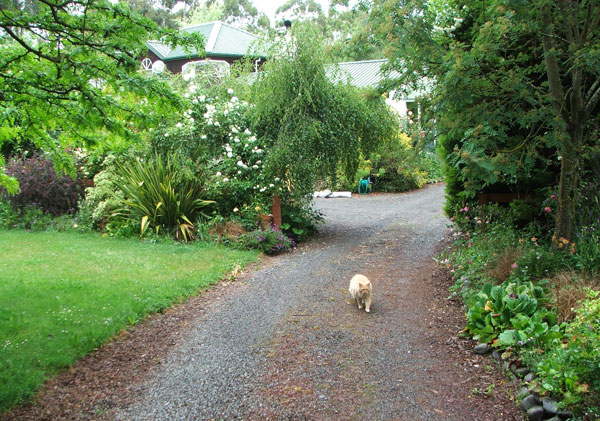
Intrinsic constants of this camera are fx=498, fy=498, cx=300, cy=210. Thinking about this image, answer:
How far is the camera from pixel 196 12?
46.2 meters

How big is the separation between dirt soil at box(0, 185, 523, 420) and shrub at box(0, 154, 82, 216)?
6.63 m

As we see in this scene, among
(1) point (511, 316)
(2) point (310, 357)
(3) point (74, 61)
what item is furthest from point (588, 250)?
(3) point (74, 61)

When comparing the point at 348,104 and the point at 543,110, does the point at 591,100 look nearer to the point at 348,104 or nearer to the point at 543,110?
the point at 543,110

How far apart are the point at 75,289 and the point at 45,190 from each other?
637 cm

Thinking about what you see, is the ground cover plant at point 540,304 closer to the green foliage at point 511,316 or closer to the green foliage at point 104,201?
the green foliage at point 511,316

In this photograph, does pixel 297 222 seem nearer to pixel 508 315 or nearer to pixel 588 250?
pixel 588 250

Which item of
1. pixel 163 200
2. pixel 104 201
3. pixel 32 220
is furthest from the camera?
pixel 32 220

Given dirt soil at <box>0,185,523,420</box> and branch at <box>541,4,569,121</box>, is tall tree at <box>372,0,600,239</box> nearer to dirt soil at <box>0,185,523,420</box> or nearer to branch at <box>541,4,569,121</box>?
branch at <box>541,4,569,121</box>

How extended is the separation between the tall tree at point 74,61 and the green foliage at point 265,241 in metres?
4.72

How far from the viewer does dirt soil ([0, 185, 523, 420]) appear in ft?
12.0

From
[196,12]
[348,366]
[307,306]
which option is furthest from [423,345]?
[196,12]

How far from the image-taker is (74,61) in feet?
13.4

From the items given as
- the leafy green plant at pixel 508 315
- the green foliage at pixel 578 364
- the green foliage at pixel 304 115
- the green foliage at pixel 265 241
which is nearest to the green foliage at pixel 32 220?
the green foliage at pixel 265 241

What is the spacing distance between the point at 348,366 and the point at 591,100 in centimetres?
407
